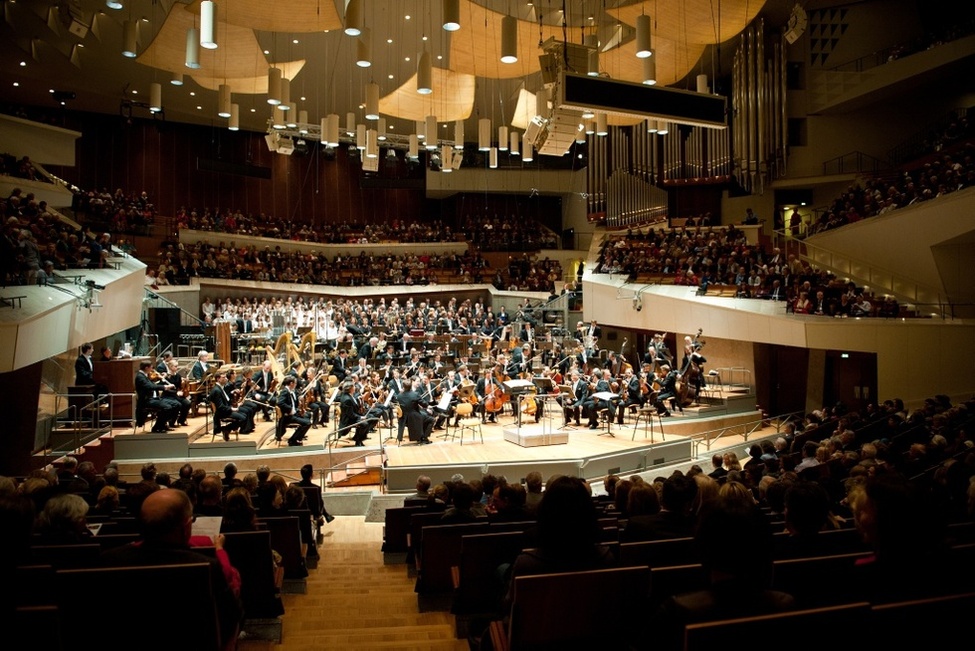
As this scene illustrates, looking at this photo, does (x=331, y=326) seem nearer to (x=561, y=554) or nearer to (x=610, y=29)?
(x=610, y=29)

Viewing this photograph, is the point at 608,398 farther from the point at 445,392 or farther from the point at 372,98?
the point at 372,98

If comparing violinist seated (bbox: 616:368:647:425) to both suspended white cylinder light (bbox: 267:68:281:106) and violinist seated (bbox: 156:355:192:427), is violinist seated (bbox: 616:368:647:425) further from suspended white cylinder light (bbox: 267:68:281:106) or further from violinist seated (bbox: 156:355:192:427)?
suspended white cylinder light (bbox: 267:68:281:106)

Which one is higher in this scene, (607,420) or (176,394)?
(176,394)

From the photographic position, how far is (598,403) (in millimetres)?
12023

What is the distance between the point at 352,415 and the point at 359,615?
7.08 metres

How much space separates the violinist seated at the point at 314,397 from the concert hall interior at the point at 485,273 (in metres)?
0.19

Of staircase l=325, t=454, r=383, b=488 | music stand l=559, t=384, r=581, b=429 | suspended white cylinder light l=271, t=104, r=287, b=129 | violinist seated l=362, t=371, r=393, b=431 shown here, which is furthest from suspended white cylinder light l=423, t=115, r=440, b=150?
staircase l=325, t=454, r=383, b=488

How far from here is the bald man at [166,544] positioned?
2.07m

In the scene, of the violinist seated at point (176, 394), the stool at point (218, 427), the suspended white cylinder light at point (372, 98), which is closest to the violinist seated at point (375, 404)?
the stool at point (218, 427)

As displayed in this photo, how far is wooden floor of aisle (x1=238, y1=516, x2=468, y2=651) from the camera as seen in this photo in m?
3.32

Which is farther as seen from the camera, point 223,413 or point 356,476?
point 223,413

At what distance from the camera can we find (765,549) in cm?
174

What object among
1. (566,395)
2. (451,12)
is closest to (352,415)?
(566,395)

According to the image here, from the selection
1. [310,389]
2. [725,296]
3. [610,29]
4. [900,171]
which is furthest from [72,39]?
[900,171]
